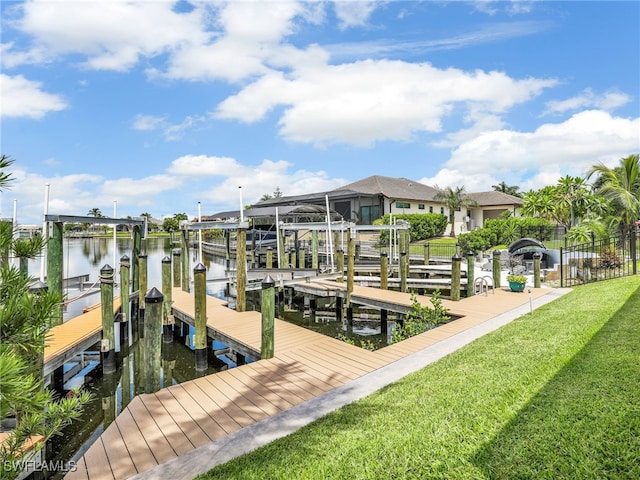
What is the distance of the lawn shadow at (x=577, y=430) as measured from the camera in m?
2.92

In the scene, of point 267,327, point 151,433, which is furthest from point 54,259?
point 151,433

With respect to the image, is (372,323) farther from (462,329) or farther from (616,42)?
(616,42)

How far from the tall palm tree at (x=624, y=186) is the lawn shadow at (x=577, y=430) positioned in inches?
824

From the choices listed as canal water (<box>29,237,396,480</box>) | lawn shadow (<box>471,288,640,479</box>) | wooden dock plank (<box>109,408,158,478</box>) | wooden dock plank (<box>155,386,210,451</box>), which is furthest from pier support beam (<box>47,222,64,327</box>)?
lawn shadow (<box>471,288,640,479</box>)

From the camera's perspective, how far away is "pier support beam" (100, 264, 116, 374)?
8227mm

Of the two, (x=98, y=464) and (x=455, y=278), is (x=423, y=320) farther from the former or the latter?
(x=98, y=464)

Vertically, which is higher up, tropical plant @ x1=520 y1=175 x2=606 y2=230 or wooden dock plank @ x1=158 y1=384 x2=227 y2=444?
tropical plant @ x1=520 y1=175 x2=606 y2=230

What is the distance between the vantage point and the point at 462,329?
825 centimetres

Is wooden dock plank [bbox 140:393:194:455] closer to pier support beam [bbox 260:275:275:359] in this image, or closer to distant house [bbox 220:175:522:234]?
pier support beam [bbox 260:275:275:359]

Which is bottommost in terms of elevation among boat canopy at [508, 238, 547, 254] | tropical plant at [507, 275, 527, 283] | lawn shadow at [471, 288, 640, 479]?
lawn shadow at [471, 288, 640, 479]

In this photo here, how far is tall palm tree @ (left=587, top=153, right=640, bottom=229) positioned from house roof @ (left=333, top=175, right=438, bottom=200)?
15177mm

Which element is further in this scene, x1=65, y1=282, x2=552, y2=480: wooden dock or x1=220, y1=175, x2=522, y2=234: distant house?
x1=220, y1=175, x2=522, y2=234: distant house

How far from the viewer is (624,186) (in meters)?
24.0

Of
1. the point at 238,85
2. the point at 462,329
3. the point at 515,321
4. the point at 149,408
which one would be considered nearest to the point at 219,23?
the point at 238,85
